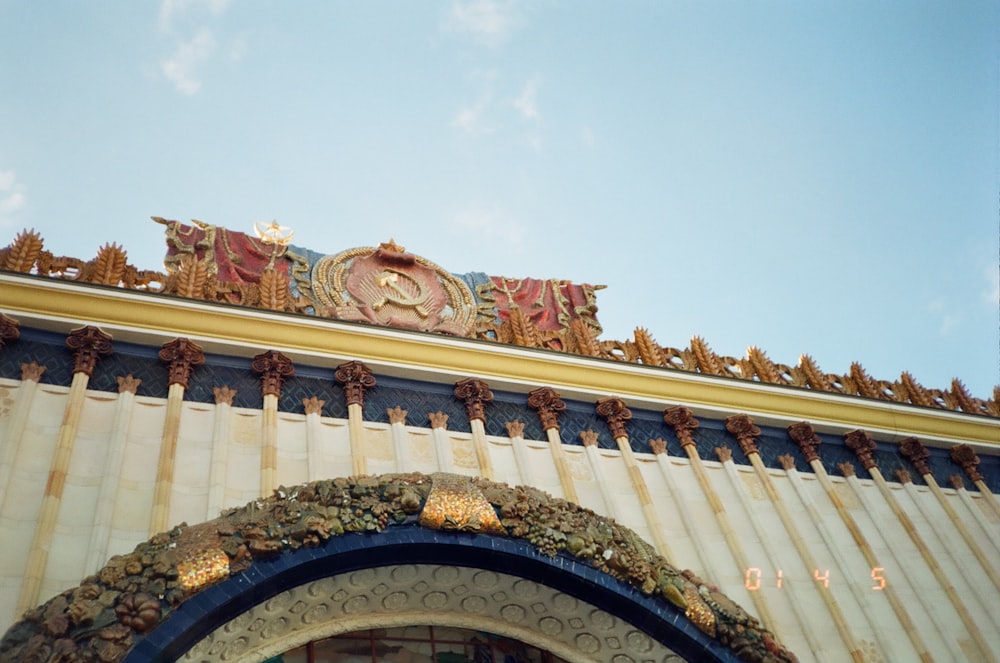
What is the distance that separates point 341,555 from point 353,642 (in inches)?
53.2

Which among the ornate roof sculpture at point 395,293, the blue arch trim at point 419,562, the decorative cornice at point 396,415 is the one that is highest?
the ornate roof sculpture at point 395,293

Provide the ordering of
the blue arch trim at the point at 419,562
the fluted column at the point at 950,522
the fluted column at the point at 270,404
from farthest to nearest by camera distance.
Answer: the fluted column at the point at 950,522, the fluted column at the point at 270,404, the blue arch trim at the point at 419,562

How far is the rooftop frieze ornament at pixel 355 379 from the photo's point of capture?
43.3 ft

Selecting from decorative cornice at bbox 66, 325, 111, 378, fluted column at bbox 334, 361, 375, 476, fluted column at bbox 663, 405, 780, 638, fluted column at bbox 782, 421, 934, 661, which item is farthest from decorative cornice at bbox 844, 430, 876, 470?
decorative cornice at bbox 66, 325, 111, 378

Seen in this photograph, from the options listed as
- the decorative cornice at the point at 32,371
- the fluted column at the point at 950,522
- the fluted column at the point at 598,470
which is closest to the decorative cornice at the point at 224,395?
the decorative cornice at the point at 32,371

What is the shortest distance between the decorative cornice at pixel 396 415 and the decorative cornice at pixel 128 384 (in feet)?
10.9

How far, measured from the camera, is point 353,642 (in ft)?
36.2

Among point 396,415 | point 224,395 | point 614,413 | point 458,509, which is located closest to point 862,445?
point 614,413

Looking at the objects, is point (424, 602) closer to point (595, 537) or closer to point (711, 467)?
point (595, 537)

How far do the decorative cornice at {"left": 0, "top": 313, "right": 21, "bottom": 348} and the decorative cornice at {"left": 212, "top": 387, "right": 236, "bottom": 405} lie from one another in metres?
2.54

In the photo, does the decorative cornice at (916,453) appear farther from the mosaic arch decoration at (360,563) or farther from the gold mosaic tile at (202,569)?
the gold mosaic tile at (202,569)

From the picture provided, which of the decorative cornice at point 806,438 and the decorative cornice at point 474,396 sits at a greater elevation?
the decorative cornice at point 474,396

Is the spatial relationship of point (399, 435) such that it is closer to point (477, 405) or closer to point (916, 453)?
point (477, 405)

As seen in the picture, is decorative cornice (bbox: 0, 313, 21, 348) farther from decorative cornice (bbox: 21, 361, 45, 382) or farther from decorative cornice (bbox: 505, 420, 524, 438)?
decorative cornice (bbox: 505, 420, 524, 438)
